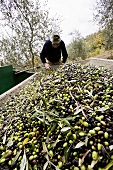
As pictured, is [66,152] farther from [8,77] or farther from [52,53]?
[8,77]

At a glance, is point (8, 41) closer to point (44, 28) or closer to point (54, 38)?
point (44, 28)

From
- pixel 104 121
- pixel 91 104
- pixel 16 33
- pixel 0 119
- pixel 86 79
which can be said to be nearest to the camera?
pixel 104 121

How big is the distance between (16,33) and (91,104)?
23.3 ft

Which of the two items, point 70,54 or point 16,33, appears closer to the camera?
point 16,33

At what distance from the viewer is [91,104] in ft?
4.33

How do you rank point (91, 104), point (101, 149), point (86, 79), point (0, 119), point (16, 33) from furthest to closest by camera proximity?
point (16, 33) → point (86, 79) → point (0, 119) → point (91, 104) → point (101, 149)

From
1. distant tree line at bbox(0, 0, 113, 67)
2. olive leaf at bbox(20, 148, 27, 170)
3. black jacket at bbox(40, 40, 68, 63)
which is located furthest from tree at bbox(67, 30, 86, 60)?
olive leaf at bbox(20, 148, 27, 170)

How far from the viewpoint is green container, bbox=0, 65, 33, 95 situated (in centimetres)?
376

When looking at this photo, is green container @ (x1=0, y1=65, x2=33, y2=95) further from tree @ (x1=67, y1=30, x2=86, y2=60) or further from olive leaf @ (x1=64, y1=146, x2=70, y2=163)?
tree @ (x1=67, y1=30, x2=86, y2=60)

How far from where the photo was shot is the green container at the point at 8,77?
376 cm

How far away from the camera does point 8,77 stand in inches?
159

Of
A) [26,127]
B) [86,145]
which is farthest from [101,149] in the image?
[26,127]

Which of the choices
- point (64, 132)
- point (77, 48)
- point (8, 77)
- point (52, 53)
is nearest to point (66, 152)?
point (64, 132)

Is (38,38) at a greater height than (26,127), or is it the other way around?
(38,38)
